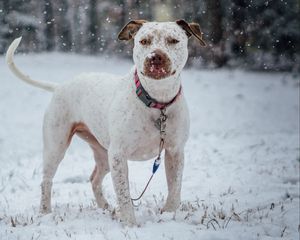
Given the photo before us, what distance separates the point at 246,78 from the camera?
65.0 feet

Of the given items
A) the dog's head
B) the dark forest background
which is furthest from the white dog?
the dark forest background

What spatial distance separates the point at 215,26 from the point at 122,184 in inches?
739

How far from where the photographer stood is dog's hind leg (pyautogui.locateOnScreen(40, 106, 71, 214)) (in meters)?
4.66

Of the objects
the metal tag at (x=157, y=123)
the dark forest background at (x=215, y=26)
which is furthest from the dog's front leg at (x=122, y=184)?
the dark forest background at (x=215, y=26)

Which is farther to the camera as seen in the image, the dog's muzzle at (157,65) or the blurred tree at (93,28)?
the blurred tree at (93,28)

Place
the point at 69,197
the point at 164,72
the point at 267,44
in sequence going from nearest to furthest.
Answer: the point at 164,72 → the point at 69,197 → the point at 267,44

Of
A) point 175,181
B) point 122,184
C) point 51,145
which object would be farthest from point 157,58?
point 51,145

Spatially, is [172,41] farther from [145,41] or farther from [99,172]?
[99,172]

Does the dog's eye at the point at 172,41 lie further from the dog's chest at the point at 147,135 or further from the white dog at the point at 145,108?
the dog's chest at the point at 147,135

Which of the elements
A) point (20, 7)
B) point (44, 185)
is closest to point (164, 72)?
point (44, 185)

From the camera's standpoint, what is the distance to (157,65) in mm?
3371

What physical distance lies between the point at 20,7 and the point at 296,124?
→ 14793 millimetres

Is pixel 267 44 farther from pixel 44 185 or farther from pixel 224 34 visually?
pixel 44 185

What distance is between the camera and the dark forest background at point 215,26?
2067cm
